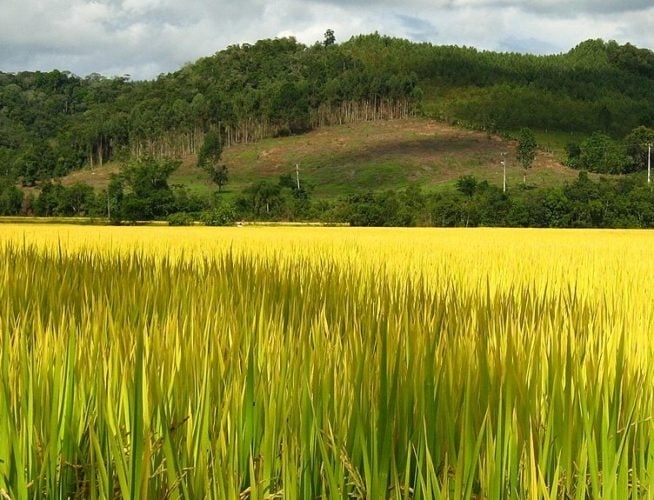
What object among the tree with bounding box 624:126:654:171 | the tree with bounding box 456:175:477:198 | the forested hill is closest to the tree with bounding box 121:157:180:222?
the tree with bounding box 456:175:477:198

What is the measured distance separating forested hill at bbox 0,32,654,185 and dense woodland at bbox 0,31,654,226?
1.02 feet

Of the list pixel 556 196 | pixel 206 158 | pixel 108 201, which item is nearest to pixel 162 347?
pixel 556 196

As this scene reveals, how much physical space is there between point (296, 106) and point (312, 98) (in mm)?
5212

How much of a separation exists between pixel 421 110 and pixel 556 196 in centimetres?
6627

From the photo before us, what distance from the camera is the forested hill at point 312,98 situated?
103250 mm

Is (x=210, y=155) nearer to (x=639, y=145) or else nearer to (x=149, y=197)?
(x=149, y=197)

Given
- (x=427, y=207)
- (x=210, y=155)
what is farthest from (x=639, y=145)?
(x=210, y=155)

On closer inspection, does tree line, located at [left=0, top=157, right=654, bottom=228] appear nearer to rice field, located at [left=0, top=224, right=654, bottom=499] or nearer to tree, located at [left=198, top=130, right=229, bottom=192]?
tree, located at [left=198, top=130, right=229, bottom=192]

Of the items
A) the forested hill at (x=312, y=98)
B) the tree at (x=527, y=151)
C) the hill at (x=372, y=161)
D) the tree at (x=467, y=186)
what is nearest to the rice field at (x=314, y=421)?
the tree at (x=467, y=186)

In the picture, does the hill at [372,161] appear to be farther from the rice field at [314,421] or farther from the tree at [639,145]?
the rice field at [314,421]

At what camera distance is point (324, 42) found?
151625 millimetres

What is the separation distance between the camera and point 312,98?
107625 mm

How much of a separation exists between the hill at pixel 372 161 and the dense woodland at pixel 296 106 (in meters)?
4.59

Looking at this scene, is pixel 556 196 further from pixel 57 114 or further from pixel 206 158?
pixel 57 114
